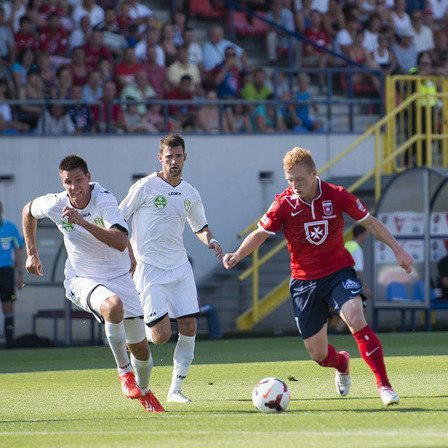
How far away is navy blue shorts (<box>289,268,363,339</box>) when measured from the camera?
1198 cm

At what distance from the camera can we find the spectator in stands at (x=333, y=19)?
2809 centimetres

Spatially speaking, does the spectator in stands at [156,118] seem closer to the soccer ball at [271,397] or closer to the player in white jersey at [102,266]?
the player in white jersey at [102,266]

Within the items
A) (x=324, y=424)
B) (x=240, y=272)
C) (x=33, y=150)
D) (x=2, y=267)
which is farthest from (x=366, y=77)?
(x=324, y=424)

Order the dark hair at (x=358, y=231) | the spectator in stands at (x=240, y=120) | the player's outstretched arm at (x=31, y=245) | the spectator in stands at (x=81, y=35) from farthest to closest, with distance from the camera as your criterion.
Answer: the spectator in stands at (x=240, y=120) < the spectator in stands at (x=81, y=35) < the dark hair at (x=358, y=231) < the player's outstretched arm at (x=31, y=245)

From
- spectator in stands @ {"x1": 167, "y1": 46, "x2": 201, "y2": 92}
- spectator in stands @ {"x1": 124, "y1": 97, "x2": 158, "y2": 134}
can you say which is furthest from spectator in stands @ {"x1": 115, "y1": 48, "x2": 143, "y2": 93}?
spectator in stands @ {"x1": 167, "y1": 46, "x2": 201, "y2": 92}

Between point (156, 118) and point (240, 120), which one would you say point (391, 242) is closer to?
point (156, 118)

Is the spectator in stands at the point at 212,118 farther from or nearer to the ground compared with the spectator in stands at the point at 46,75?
nearer to the ground

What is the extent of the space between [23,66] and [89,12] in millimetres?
1872

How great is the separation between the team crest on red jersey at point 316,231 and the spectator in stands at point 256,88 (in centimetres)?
1385

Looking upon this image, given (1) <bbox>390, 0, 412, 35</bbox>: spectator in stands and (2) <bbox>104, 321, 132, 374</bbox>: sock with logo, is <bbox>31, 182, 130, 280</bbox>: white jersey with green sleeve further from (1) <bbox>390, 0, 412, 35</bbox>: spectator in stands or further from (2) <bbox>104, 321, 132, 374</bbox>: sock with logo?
(1) <bbox>390, 0, 412, 35</bbox>: spectator in stands

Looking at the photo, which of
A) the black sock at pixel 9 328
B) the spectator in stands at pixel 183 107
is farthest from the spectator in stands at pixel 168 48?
the black sock at pixel 9 328

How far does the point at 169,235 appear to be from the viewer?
13.3m

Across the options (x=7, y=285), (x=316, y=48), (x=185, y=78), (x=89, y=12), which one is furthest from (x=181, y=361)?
(x=316, y=48)

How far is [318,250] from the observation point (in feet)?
40.0
